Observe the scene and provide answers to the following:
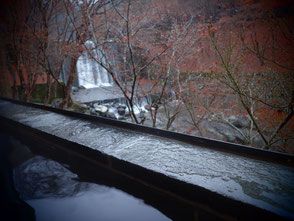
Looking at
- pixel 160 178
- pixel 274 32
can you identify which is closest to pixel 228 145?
pixel 160 178

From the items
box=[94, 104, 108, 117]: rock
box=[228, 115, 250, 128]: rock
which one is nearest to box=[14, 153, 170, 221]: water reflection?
box=[228, 115, 250, 128]: rock

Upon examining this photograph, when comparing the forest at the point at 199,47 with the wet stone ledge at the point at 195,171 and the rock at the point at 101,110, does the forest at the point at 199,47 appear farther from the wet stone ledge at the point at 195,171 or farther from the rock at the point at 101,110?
the rock at the point at 101,110

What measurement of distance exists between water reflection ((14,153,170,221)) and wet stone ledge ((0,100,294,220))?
15 centimetres

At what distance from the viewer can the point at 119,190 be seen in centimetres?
132

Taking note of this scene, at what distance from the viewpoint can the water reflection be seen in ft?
3.79

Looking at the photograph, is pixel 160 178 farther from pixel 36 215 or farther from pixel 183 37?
pixel 183 37

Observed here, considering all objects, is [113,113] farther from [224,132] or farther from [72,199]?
[72,199]

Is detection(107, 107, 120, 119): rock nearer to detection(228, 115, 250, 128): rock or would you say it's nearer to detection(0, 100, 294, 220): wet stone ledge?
detection(228, 115, 250, 128): rock

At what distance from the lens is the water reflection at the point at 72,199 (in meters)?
1.16

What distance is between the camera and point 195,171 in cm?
113

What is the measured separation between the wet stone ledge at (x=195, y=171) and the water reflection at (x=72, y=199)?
0.15 metres

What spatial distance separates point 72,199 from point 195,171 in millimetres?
866

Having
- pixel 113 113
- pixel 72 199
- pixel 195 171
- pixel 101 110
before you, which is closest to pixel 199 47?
pixel 195 171

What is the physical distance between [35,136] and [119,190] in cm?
148
